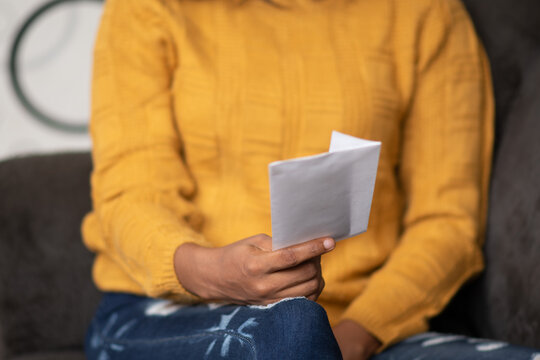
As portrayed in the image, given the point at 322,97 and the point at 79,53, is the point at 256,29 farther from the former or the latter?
the point at 79,53

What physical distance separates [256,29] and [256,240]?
35cm

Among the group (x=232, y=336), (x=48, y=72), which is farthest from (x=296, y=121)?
(x=48, y=72)

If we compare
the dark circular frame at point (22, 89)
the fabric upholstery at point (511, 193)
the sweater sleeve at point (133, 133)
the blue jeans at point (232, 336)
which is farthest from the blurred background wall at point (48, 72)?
the fabric upholstery at point (511, 193)

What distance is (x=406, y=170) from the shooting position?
30.2 inches

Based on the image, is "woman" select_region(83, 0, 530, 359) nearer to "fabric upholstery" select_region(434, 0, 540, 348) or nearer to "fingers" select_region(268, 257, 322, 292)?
"fabric upholstery" select_region(434, 0, 540, 348)

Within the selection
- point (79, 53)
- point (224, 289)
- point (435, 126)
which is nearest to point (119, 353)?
point (224, 289)

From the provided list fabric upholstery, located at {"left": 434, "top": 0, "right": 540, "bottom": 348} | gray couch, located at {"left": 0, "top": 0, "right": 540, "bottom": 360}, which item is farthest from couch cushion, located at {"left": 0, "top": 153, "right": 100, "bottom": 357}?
fabric upholstery, located at {"left": 434, "top": 0, "right": 540, "bottom": 348}

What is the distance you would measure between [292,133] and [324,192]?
29 cm

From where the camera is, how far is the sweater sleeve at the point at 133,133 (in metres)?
0.67

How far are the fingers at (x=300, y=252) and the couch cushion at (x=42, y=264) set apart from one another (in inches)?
18.4

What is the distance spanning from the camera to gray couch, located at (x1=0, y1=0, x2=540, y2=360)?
711 millimetres

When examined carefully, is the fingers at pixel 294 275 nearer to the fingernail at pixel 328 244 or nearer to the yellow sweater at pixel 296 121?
the fingernail at pixel 328 244

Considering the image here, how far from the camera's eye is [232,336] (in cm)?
47

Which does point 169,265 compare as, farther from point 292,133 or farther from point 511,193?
point 511,193
